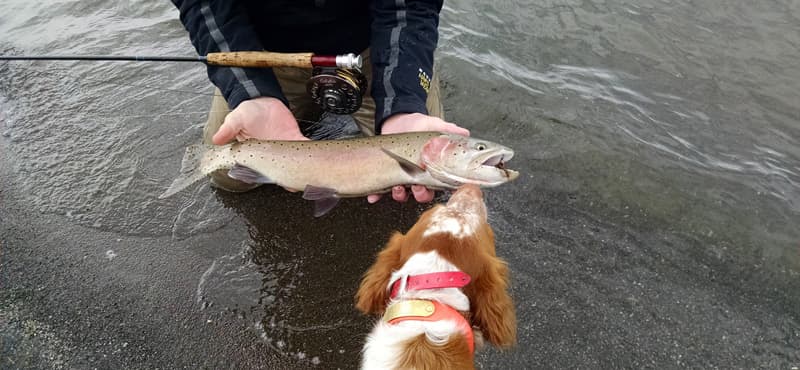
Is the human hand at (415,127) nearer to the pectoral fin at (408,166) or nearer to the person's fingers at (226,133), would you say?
the pectoral fin at (408,166)

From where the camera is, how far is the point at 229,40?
11.8 ft

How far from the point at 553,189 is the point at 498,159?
1546 millimetres

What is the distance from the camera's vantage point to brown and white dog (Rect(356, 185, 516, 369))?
1.79m

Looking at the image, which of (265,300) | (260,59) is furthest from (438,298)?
(260,59)

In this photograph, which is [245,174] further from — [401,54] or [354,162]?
[401,54]

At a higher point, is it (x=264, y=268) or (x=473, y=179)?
(x=473, y=179)

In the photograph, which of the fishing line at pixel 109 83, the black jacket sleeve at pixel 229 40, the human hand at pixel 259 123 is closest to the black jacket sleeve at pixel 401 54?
the human hand at pixel 259 123

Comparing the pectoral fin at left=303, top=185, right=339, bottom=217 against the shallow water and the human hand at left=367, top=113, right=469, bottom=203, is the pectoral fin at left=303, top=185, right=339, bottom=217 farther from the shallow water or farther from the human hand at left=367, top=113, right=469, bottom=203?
the shallow water

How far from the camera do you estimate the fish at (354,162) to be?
9.05 feet

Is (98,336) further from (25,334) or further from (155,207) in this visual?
(155,207)

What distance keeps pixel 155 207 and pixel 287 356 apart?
1.95 meters

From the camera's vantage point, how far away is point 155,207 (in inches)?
155

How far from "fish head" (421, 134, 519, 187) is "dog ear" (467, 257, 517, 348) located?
77 cm

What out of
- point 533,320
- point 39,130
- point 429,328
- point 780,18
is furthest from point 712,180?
point 39,130
